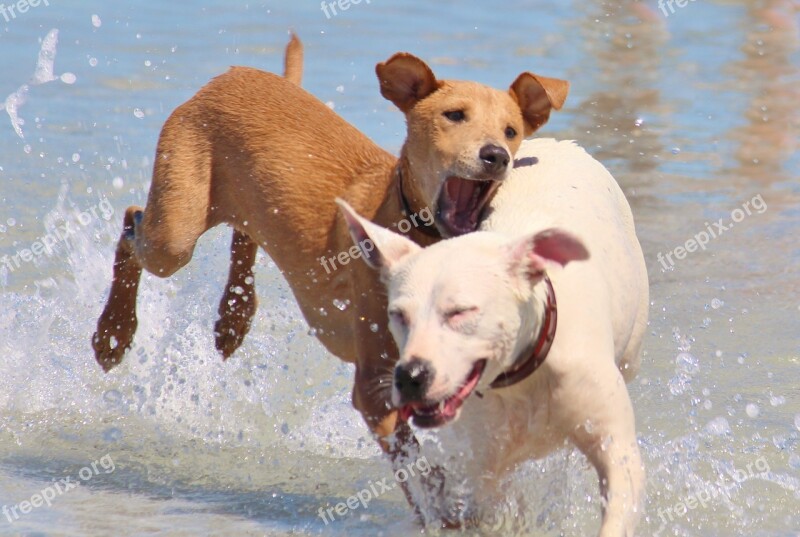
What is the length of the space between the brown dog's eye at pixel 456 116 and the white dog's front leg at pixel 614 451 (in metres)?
1.33

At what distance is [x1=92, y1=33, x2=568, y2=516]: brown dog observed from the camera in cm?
532

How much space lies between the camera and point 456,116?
535 cm

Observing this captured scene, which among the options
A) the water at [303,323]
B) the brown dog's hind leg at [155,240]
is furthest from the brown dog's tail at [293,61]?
the water at [303,323]

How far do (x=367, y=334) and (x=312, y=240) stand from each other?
735 mm

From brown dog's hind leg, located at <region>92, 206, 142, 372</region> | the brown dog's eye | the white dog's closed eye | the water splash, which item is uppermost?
the white dog's closed eye

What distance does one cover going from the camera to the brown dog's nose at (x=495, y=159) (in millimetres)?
5078

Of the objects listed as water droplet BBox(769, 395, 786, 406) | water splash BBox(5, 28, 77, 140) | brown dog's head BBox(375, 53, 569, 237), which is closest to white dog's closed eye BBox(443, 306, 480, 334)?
brown dog's head BBox(375, 53, 569, 237)

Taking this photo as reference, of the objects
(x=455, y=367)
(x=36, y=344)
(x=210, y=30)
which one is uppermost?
(x=455, y=367)

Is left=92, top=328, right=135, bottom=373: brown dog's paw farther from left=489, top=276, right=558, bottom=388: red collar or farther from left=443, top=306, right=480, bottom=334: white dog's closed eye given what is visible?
left=443, top=306, right=480, bottom=334: white dog's closed eye

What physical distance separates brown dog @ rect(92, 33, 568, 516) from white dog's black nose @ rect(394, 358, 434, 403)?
1.05m

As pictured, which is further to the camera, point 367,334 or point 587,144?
point 587,144

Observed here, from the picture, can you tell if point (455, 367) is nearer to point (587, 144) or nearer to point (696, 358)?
point (696, 358)

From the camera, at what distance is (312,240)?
6.03 meters

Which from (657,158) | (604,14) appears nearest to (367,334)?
(657,158)
